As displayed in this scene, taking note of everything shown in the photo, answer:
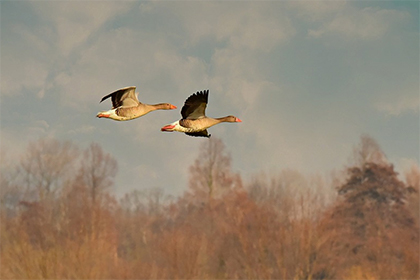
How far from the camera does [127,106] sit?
5852 mm

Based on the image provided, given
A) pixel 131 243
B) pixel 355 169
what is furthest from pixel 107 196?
pixel 355 169

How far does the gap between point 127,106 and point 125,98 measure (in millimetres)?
165

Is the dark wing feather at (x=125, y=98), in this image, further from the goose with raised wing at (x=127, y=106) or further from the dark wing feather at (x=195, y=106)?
the dark wing feather at (x=195, y=106)

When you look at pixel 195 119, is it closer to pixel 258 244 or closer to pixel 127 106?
pixel 127 106

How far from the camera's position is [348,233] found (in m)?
44.5

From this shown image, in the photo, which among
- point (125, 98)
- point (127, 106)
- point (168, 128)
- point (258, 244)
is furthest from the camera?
point (258, 244)

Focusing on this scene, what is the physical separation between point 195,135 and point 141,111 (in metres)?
0.66

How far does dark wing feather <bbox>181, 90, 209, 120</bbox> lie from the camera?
19.6 ft

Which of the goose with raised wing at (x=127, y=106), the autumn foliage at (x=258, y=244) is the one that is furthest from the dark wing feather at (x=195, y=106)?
the autumn foliage at (x=258, y=244)

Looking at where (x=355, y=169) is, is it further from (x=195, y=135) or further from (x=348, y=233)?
(x=195, y=135)

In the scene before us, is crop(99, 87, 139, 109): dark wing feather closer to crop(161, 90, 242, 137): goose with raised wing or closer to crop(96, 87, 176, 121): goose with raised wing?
crop(96, 87, 176, 121): goose with raised wing

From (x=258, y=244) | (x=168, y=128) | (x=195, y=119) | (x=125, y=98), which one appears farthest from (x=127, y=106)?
(x=258, y=244)

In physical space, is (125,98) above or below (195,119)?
above

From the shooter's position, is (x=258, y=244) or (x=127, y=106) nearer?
(x=127, y=106)
